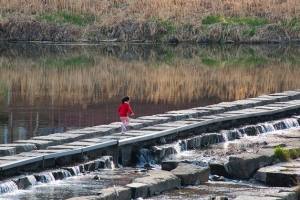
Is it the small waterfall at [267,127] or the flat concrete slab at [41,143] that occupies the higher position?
the small waterfall at [267,127]

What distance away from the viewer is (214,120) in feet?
74.5

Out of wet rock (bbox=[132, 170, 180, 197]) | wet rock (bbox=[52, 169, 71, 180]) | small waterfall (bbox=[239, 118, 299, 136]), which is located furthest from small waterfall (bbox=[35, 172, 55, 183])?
small waterfall (bbox=[239, 118, 299, 136])

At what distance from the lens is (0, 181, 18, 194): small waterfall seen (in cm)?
1582

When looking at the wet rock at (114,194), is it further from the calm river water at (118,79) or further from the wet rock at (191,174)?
the calm river water at (118,79)

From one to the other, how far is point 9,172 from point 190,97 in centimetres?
1456

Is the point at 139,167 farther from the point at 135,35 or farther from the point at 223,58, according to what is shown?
the point at 135,35

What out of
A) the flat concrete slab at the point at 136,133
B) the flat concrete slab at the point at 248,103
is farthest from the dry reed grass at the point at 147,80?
the flat concrete slab at the point at 136,133

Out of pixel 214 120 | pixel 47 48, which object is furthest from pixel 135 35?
pixel 214 120

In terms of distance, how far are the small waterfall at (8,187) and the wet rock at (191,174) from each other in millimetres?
2754

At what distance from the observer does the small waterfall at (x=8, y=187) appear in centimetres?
1582

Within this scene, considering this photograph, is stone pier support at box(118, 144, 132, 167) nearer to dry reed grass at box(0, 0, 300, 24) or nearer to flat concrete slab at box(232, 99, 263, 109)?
flat concrete slab at box(232, 99, 263, 109)

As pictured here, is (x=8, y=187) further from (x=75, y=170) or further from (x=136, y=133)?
(x=136, y=133)

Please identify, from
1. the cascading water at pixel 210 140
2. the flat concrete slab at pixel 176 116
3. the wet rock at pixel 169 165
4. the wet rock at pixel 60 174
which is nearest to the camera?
the wet rock at pixel 60 174

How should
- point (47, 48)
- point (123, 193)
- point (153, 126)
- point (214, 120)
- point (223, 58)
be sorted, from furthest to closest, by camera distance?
point (47, 48) < point (223, 58) < point (214, 120) < point (153, 126) < point (123, 193)
